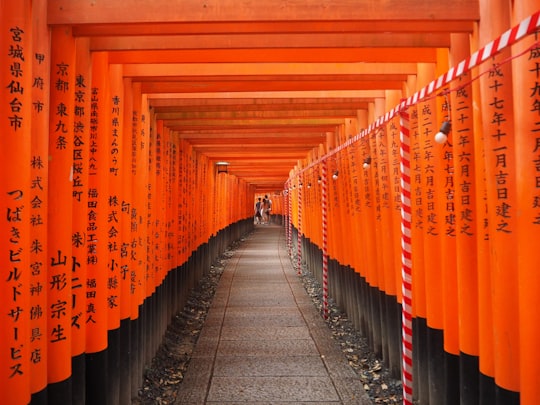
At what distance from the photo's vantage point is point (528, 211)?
2330 mm

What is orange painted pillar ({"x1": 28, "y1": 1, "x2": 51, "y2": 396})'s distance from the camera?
8.91 ft

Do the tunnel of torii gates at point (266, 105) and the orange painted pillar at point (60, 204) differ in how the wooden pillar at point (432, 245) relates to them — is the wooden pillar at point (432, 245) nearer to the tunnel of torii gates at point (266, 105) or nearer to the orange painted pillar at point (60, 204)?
the tunnel of torii gates at point (266, 105)

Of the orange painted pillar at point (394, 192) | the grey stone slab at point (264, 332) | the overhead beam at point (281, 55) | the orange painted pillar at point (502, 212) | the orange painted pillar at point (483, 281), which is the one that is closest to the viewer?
the orange painted pillar at point (502, 212)

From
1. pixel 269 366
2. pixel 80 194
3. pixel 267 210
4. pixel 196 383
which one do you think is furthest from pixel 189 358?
pixel 267 210

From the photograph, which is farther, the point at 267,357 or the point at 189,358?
the point at 189,358

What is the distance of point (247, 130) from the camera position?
8.65 meters

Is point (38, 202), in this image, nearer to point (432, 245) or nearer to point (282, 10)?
point (282, 10)

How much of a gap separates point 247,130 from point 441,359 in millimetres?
5900

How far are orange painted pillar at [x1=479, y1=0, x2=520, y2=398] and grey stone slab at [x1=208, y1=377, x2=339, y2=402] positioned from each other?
7.85 feet

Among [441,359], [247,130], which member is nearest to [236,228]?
[247,130]

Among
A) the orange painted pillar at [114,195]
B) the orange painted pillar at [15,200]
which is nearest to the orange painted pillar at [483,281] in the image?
the orange painted pillar at [15,200]

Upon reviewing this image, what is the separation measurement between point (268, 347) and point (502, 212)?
4.32m

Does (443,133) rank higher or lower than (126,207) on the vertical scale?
higher

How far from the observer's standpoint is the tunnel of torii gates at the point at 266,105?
96.7 inches
